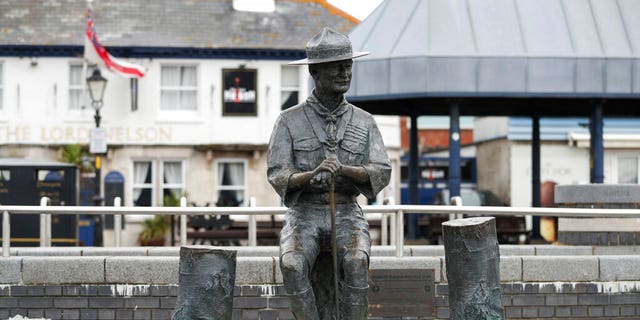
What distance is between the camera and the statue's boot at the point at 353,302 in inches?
321

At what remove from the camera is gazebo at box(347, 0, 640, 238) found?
20094 millimetres

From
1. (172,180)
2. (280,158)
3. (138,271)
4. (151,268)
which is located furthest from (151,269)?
(172,180)

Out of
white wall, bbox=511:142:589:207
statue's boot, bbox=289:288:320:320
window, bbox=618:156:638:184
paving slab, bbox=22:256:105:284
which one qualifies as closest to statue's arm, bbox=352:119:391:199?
statue's boot, bbox=289:288:320:320

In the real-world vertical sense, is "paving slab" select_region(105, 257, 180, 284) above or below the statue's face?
below

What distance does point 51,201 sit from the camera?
23.0 metres

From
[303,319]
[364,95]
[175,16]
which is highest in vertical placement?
[175,16]

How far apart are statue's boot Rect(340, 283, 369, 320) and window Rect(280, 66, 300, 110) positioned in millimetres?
25183

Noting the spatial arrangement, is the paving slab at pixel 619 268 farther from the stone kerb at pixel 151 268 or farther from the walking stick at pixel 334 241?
the walking stick at pixel 334 241

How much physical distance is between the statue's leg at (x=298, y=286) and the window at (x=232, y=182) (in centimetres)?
2499

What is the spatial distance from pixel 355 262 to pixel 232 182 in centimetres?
2541

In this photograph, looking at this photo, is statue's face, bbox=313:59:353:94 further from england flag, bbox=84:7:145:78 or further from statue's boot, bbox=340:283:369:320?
england flag, bbox=84:7:145:78

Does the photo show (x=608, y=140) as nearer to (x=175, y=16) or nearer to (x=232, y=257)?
(x=175, y=16)

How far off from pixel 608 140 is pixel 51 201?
68.0 feet

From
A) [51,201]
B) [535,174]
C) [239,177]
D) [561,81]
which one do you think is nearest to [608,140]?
[239,177]
